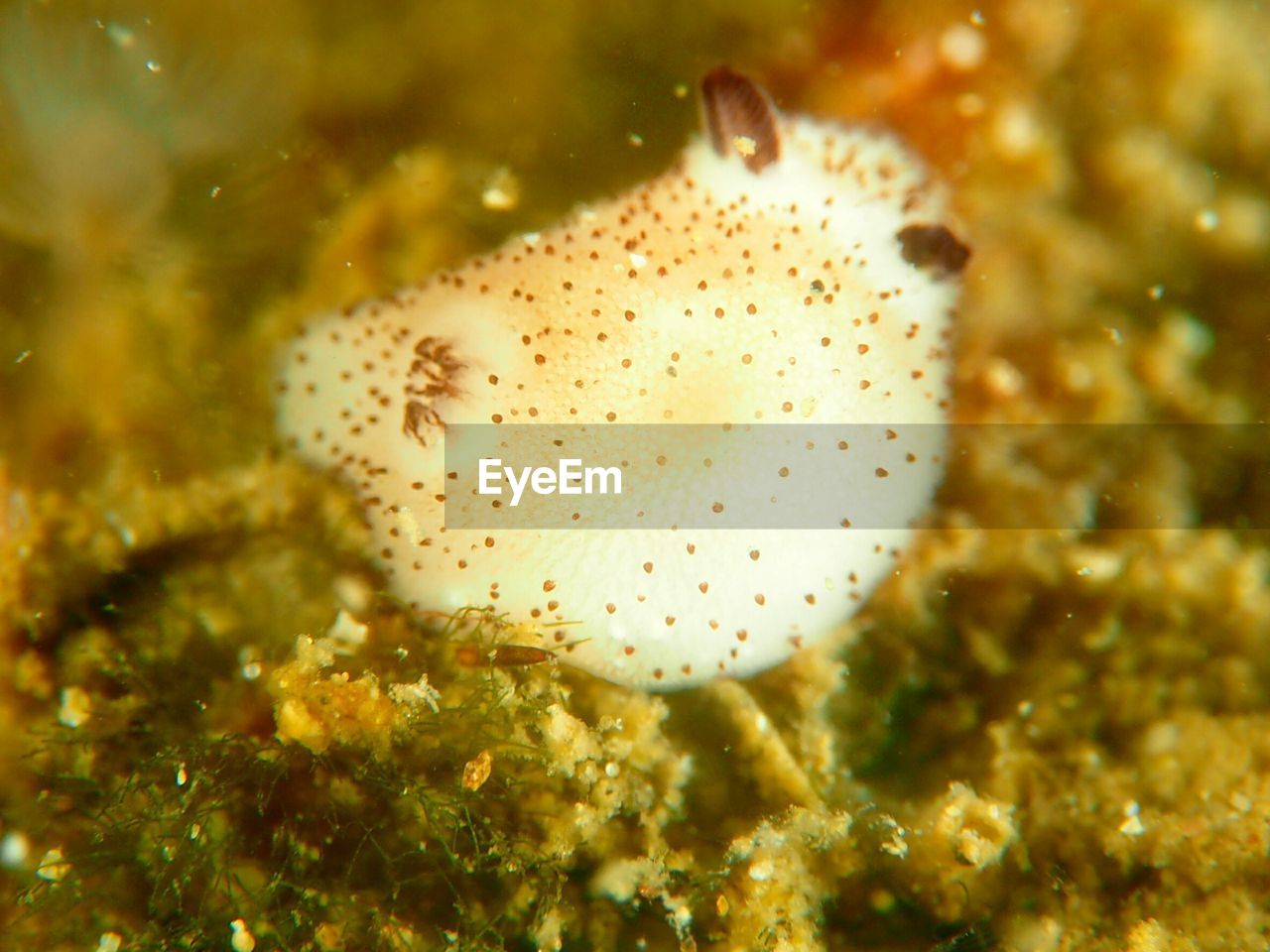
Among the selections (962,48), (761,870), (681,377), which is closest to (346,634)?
(681,377)

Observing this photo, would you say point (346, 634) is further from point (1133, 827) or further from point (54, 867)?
point (1133, 827)

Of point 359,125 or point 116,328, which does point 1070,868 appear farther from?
point 116,328

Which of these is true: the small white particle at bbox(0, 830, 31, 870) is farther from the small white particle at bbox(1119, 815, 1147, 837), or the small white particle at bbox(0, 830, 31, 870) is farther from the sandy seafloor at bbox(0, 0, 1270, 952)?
the small white particle at bbox(1119, 815, 1147, 837)

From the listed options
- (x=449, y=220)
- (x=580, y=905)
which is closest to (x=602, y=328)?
(x=449, y=220)

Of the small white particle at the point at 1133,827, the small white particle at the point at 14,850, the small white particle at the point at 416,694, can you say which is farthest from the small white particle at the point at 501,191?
the small white particle at the point at 1133,827

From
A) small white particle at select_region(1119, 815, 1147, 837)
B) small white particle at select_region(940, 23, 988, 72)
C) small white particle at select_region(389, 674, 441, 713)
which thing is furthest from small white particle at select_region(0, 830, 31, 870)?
small white particle at select_region(940, 23, 988, 72)

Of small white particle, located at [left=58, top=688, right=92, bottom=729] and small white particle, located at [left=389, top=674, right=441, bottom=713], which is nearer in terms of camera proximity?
small white particle, located at [left=389, top=674, right=441, bottom=713]
